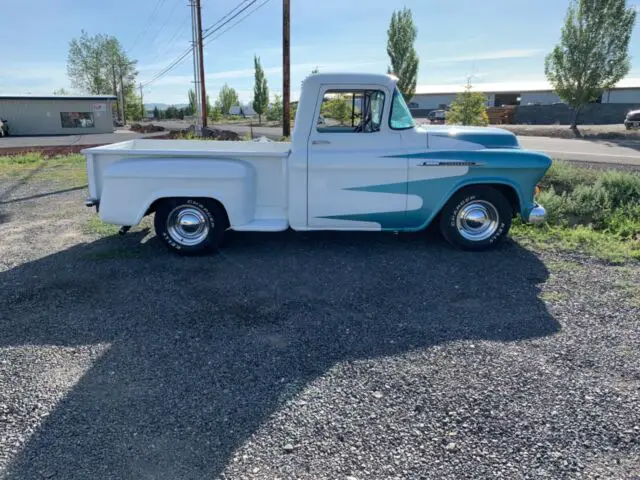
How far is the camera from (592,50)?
27594mm

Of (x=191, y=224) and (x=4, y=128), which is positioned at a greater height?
(x=4, y=128)

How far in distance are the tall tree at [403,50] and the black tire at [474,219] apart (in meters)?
31.0

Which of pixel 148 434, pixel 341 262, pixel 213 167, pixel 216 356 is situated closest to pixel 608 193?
pixel 341 262

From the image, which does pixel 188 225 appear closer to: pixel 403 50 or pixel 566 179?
pixel 566 179

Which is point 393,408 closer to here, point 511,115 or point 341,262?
point 341,262

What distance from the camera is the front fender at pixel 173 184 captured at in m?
5.59

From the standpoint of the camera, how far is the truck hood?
5.80 metres

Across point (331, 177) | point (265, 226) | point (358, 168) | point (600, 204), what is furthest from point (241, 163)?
point (600, 204)

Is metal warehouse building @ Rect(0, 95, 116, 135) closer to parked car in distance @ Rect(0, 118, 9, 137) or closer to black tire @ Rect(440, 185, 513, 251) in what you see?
parked car in distance @ Rect(0, 118, 9, 137)

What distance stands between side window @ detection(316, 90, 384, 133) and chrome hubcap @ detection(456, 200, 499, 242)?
5.09 feet

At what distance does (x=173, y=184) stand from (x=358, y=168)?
221cm

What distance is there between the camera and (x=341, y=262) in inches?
229

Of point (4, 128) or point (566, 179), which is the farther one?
point (4, 128)

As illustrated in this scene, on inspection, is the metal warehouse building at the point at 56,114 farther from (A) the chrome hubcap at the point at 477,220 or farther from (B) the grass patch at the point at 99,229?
(A) the chrome hubcap at the point at 477,220
